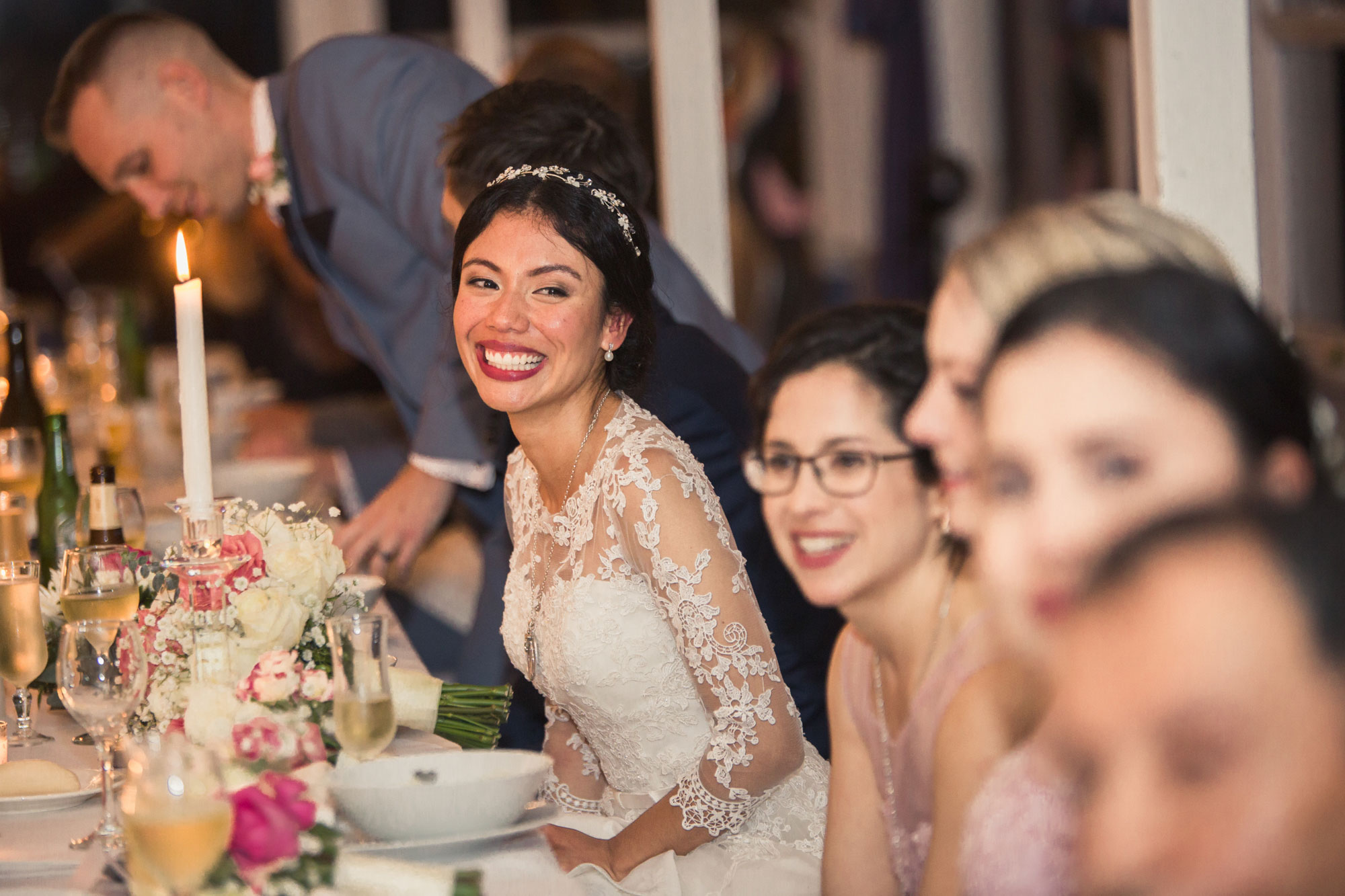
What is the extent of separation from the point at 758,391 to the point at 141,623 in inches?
28.4

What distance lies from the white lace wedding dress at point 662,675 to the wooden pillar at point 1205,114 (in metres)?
0.69

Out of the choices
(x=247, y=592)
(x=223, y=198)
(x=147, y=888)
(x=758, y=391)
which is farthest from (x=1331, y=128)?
(x=147, y=888)

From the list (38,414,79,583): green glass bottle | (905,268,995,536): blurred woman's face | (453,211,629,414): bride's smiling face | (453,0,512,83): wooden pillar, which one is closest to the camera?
(905,268,995,536): blurred woman's face

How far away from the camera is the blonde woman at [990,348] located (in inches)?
40.8

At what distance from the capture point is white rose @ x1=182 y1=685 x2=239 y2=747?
4.39 feet

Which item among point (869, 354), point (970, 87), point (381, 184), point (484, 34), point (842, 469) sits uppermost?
point (484, 34)

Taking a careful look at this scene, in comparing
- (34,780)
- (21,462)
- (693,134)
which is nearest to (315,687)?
(34,780)

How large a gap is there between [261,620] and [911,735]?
26.9 inches

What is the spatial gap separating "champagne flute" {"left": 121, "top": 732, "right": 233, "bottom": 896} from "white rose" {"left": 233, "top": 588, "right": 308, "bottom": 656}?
1.49 feet

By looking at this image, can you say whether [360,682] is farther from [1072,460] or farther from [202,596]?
[1072,460]

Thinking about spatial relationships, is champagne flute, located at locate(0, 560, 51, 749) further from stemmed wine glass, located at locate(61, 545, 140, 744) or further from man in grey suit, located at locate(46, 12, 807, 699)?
man in grey suit, located at locate(46, 12, 807, 699)

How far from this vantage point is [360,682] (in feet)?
4.28

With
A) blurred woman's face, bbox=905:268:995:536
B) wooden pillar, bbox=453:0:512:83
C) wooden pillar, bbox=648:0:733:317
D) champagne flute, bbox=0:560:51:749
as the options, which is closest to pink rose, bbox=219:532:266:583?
champagne flute, bbox=0:560:51:749

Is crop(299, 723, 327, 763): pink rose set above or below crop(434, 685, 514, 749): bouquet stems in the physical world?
above
